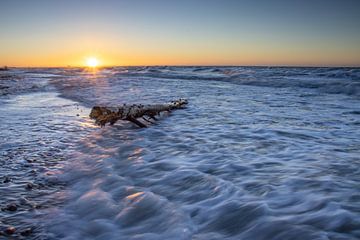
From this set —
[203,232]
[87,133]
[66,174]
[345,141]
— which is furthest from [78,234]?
[345,141]

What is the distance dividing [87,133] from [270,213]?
6083 millimetres

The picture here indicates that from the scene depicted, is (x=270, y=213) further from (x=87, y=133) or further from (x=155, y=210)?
(x=87, y=133)

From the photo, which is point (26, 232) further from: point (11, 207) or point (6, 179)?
point (6, 179)

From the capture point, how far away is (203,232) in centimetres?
348

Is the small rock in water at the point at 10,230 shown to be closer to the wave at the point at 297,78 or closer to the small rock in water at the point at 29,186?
the small rock in water at the point at 29,186

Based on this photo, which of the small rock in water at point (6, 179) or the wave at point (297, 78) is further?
the wave at point (297, 78)

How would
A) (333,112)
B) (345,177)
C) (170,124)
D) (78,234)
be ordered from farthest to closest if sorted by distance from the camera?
(333,112)
(170,124)
(345,177)
(78,234)

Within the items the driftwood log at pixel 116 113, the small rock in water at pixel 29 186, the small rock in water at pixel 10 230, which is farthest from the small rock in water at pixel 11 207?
the driftwood log at pixel 116 113

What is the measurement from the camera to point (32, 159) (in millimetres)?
6012

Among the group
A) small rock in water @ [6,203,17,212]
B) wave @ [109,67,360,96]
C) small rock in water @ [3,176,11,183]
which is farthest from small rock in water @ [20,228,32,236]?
wave @ [109,67,360,96]

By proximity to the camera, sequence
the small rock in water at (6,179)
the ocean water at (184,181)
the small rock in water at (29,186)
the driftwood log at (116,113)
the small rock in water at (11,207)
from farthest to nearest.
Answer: the driftwood log at (116,113)
the small rock in water at (6,179)
the small rock in water at (29,186)
the small rock in water at (11,207)
the ocean water at (184,181)

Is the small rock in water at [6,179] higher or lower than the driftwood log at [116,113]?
lower

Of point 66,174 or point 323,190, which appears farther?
point 66,174

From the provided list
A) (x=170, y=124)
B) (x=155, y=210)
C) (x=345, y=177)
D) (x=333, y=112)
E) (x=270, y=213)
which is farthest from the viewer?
(x=333, y=112)
